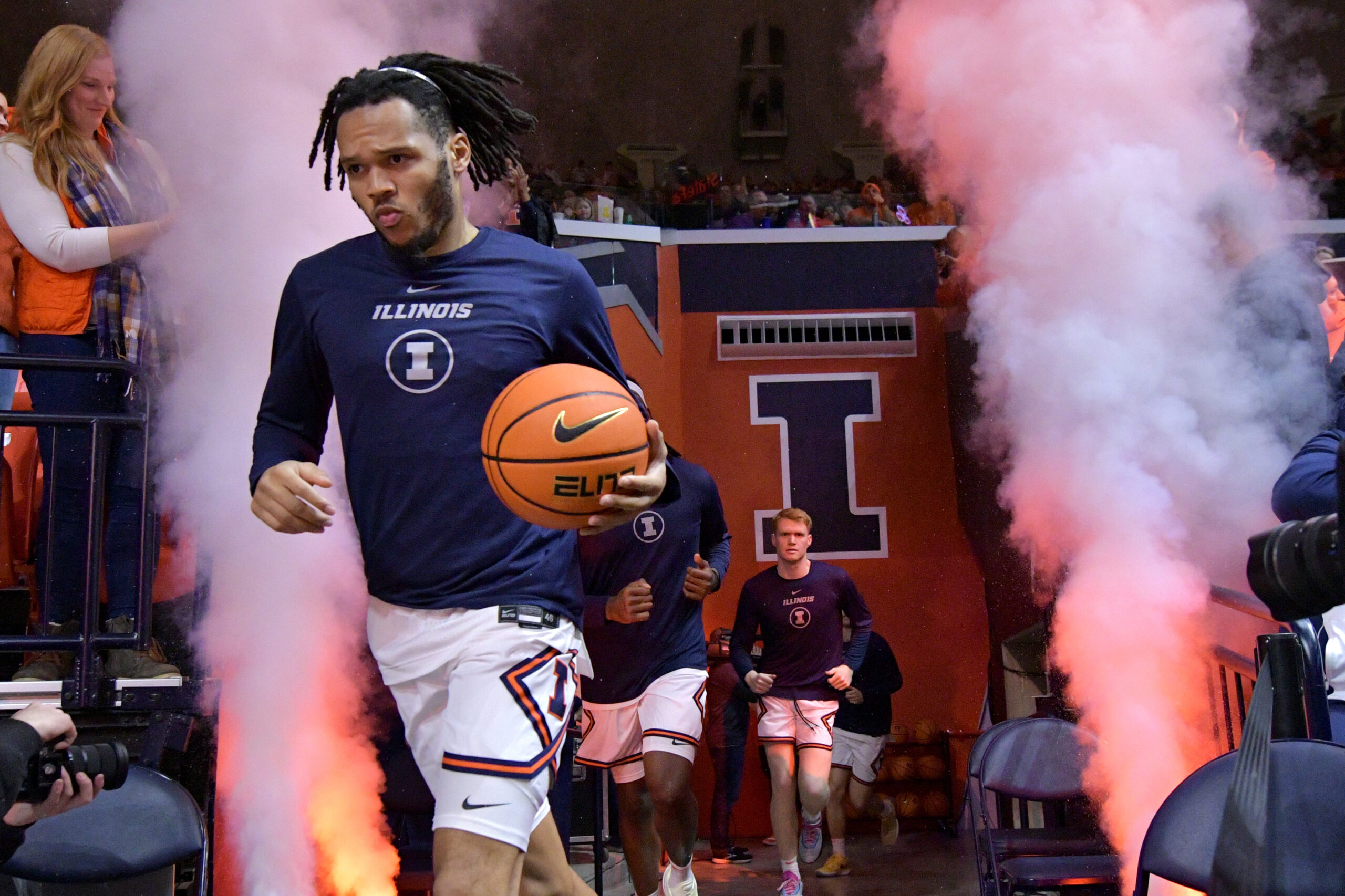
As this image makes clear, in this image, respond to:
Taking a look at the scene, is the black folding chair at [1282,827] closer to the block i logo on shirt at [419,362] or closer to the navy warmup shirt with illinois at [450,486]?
the navy warmup shirt with illinois at [450,486]

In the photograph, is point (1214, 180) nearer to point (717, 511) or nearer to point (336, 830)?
point (717, 511)

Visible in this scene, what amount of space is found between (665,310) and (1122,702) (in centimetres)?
558

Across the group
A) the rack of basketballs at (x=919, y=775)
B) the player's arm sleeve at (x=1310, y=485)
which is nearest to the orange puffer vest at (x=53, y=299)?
the player's arm sleeve at (x=1310, y=485)

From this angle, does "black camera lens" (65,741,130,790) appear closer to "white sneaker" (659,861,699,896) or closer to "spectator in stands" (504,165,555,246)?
"white sneaker" (659,861,699,896)

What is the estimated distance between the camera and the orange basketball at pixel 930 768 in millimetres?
8477

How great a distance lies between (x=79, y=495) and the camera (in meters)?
3.53

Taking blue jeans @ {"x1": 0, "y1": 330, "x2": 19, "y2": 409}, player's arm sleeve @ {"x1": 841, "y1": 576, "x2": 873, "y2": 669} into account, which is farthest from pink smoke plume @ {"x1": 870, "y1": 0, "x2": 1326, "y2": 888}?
blue jeans @ {"x1": 0, "y1": 330, "x2": 19, "y2": 409}

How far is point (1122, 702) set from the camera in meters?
5.03

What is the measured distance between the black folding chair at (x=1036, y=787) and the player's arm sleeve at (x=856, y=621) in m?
1.71

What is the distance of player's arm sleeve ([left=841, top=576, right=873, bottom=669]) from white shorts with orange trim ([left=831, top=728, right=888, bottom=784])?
149cm

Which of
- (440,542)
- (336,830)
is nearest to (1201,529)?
(336,830)

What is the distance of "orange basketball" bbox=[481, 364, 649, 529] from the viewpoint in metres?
2.09

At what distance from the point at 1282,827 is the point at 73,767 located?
2.37 meters

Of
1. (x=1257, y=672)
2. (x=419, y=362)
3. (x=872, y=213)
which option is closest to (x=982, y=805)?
(x=1257, y=672)
